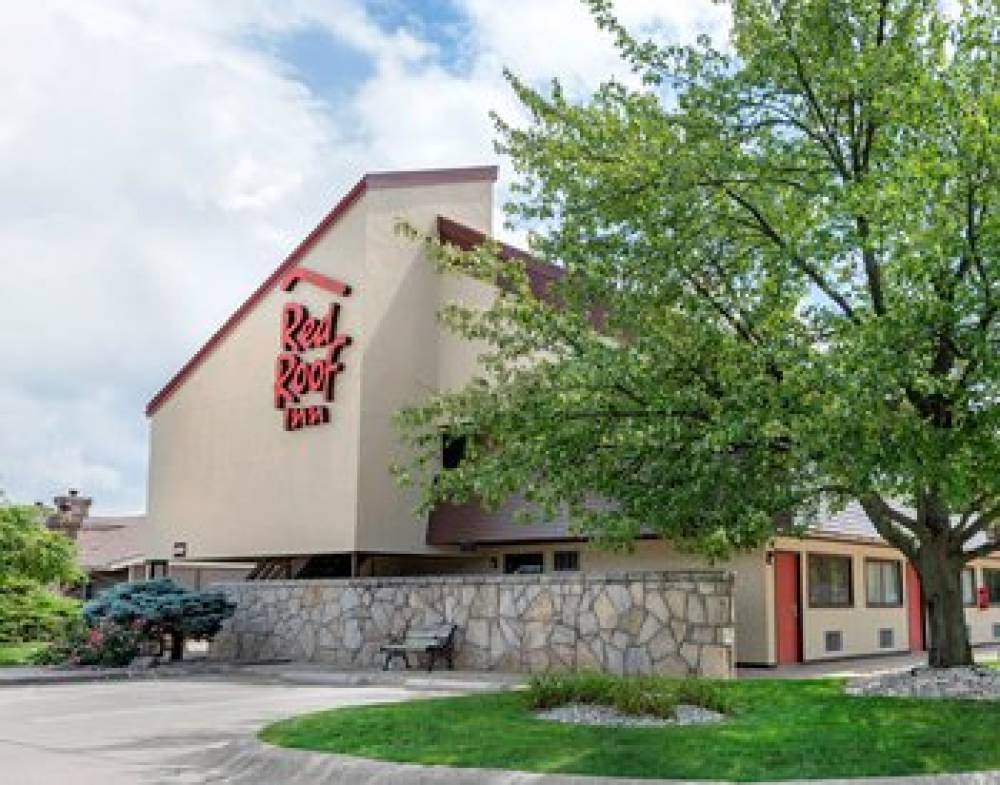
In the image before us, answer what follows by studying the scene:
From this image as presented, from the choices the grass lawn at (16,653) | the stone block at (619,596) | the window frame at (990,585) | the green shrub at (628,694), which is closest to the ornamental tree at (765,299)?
the green shrub at (628,694)

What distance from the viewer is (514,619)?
22281 mm

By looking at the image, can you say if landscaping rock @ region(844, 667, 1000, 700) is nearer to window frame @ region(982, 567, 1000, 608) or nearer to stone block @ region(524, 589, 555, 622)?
stone block @ region(524, 589, 555, 622)

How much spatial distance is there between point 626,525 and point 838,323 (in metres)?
3.75

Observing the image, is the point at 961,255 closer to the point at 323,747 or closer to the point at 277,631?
the point at 323,747

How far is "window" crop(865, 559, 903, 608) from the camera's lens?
2817 centimetres

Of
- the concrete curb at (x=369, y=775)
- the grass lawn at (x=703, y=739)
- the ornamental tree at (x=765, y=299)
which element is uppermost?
→ the ornamental tree at (x=765, y=299)

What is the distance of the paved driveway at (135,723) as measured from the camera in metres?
11.3

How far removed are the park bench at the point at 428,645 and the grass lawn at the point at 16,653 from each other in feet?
29.6

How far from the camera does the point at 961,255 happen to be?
40.2ft

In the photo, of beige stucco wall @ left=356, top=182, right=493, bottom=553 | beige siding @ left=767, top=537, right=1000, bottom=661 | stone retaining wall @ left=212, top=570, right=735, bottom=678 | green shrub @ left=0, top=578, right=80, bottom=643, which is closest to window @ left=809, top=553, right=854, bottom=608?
beige siding @ left=767, top=537, right=1000, bottom=661

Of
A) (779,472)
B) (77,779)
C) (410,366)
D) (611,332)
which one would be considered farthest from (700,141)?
(410,366)

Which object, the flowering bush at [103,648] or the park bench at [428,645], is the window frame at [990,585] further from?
the flowering bush at [103,648]

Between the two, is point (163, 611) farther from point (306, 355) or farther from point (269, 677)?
point (306, 355)

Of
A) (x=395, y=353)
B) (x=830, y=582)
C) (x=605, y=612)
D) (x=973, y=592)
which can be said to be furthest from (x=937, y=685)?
(x=973, y=592)
